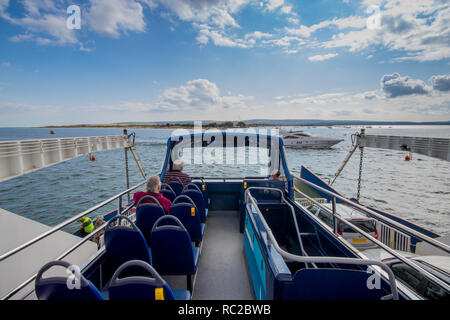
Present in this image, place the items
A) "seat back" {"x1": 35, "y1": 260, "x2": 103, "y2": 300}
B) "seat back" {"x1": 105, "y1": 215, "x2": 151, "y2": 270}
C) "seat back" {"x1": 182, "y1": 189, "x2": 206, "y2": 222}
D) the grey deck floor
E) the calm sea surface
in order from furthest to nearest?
the calm sea surface, "seat back" {"x1": 182, "y1": 189, "x2": 206, "y2": 222}, the grey deck floor, "seat back" {"x1": 105, "y1": 215, "x2": 151, "y2": 270}, "seat back" {"x1": 35, "y1": 260, "x2": 103, "y2": 300}

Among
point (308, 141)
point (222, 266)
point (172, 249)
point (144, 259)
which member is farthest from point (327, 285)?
point (308, 141)

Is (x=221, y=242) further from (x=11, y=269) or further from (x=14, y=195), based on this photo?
(x=14, y=195)

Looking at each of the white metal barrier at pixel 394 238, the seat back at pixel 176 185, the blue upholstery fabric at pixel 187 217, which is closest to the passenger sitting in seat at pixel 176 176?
the seat back at pixel 176 185

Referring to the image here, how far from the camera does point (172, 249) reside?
2.49 meters

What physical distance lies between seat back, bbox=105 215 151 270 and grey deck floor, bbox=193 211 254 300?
1.15m

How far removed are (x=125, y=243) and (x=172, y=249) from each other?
0.53 metres

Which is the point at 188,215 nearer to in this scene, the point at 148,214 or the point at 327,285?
the point at 148,214

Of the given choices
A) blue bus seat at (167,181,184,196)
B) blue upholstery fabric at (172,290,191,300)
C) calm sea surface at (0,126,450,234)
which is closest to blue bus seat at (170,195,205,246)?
blue upholstery fabric at (172,290,191,300)

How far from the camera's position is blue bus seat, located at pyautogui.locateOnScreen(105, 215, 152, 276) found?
7.71ft

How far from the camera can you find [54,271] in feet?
16.6

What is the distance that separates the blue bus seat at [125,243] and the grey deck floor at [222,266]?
115 centimetres

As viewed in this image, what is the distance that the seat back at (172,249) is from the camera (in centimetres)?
238

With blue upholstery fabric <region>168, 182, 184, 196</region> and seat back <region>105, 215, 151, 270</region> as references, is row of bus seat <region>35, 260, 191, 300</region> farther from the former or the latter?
blue upholstery fabric <region>168, 182, 184, 196</region>
